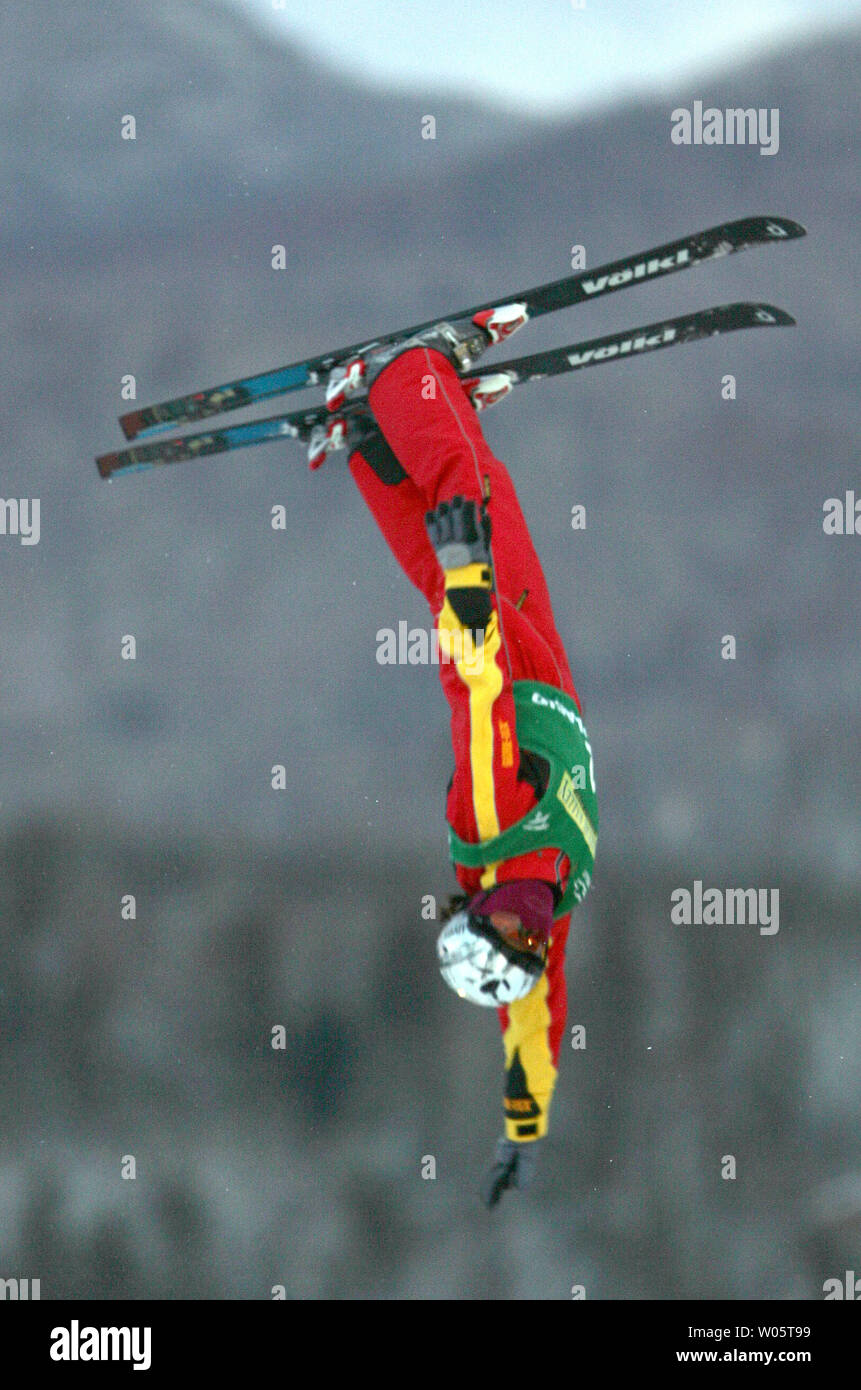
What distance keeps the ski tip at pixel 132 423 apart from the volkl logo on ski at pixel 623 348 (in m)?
1.93

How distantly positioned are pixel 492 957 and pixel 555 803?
624 mm

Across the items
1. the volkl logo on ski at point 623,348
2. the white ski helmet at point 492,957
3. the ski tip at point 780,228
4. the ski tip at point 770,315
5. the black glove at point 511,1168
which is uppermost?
the ski tip at point 780,228

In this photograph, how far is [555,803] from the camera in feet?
16.7

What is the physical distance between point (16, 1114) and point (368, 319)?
257 inches

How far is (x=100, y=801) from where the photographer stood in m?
10.8

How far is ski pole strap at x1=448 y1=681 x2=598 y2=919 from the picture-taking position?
5.01 metres

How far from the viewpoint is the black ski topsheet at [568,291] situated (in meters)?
5.62

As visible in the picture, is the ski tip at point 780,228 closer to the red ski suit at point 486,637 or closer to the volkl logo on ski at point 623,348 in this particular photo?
the volkl logo on ski at point 623,348

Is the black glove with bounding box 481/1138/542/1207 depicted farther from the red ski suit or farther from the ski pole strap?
the ski pole strap

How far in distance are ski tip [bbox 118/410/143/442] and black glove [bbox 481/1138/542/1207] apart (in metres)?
3.47

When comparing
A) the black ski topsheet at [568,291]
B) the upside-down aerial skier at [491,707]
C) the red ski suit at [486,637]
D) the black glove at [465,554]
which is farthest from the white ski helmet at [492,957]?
the black ski topsheet at [568,291]
